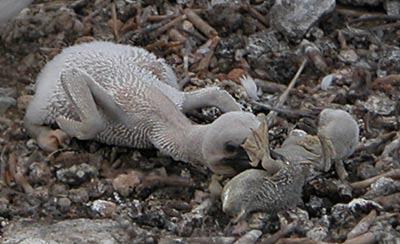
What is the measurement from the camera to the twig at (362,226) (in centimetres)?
445

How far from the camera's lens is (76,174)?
4820 mm

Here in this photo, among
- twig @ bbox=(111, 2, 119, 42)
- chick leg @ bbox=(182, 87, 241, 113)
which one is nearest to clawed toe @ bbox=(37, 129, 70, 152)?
chick leg @ bbox=(182, 87, 241, 113)

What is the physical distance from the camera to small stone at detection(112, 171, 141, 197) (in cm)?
474

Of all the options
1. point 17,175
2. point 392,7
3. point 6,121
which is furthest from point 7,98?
point 392,7

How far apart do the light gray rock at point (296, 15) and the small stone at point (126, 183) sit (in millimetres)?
1211

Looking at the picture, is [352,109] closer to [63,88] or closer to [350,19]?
[350,19]

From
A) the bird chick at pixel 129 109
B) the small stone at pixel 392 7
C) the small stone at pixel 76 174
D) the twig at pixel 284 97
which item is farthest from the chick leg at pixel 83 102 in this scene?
the small stone at pixel 392 7

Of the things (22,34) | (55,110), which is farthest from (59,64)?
(22,34)

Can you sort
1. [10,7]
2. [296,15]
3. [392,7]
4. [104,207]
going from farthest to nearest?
[392,7] < [296,15] < [10,7] < [104,207]

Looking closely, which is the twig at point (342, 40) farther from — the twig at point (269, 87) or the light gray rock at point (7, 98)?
the light gray rock at point (7, 98)

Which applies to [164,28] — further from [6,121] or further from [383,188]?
[383,188]

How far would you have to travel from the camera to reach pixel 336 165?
15.8 ft

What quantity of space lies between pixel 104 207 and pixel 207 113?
0.79 meters

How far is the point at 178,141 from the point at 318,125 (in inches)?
22.0
